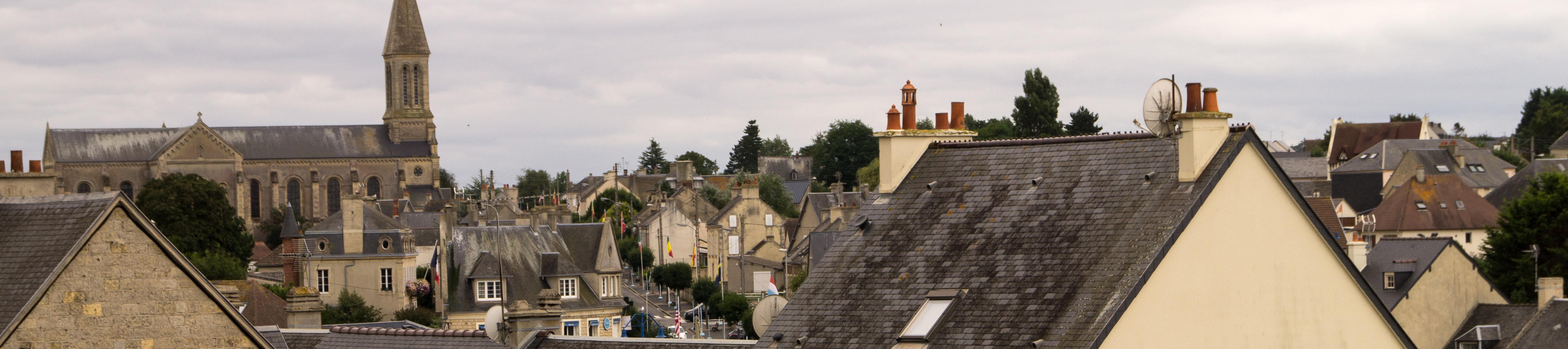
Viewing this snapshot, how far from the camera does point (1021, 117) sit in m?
99.7

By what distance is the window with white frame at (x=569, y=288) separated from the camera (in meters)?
58.2

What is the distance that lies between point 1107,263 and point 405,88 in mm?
135468

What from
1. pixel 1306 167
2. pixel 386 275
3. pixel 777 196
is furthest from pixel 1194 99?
pixel 1306 167

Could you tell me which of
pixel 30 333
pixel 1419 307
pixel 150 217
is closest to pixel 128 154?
pixel 150 217

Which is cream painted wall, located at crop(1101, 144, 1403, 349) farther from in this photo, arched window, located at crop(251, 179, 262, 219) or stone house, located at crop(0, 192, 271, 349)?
arched window, located at crop(251, 179, 262, 219)

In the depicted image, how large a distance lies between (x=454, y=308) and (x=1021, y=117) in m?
51.6

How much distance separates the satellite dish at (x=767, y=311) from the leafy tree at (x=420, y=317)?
37.0 metres

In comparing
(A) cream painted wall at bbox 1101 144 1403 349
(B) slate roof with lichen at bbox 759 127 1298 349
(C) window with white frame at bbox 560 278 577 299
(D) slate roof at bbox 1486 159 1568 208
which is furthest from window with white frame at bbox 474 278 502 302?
(D) slate roof at bbox 1486 159 1568 208

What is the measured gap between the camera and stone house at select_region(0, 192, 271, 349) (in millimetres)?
14211

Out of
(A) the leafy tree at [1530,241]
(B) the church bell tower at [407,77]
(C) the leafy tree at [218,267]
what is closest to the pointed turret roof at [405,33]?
(B) the church bell tower at [407,77]

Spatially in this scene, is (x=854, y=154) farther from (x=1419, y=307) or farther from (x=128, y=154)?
(x=1419, y=307)

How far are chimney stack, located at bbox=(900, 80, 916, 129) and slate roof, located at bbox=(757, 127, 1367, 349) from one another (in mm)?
397

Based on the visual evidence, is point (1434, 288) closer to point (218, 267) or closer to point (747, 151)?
point (218, 267)

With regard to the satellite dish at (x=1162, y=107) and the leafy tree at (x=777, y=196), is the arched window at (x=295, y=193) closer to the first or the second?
the leafy tree at (x=777, y=196)
